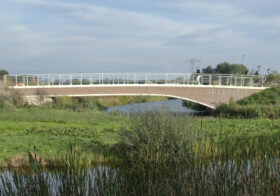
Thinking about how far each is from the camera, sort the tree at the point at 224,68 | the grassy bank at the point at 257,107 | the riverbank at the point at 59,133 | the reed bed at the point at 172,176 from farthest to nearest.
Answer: the tree at the point at 224,68 < the grassy bank at the point at 257,107 < the riverbank at the point at 59,133 < the reed bed at the point at 172,176

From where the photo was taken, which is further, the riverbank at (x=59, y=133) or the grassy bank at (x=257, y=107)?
the grassy bank at (x=257, y=107)

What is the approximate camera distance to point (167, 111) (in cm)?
1088

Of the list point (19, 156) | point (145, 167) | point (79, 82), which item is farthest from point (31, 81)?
point (145, 167)

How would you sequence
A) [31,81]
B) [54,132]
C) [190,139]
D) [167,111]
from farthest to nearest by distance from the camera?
[31,81] < [54,132] < [167,111] < [190,139]

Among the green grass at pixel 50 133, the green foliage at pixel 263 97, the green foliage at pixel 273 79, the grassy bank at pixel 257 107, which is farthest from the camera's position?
the green foliage at pixel 273 79

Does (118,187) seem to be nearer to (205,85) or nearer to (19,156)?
→ (19,156)

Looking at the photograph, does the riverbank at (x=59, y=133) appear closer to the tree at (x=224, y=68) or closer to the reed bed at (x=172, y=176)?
the reed bed at (x=172, y=176)

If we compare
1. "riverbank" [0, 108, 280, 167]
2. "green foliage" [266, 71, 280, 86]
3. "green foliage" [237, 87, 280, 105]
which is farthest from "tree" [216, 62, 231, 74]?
"riverbank" [0, 108, 280, 167]

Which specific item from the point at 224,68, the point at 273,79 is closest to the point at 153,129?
the point at 273,79

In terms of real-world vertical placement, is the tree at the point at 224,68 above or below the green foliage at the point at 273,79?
above

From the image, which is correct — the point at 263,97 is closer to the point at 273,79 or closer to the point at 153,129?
the point at 273,79

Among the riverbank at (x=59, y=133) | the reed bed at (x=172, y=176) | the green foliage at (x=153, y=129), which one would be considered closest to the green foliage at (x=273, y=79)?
the riverbank at (x=59, y=133)

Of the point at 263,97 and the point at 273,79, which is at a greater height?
the point at 273,79

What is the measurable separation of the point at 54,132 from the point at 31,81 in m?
22.6
